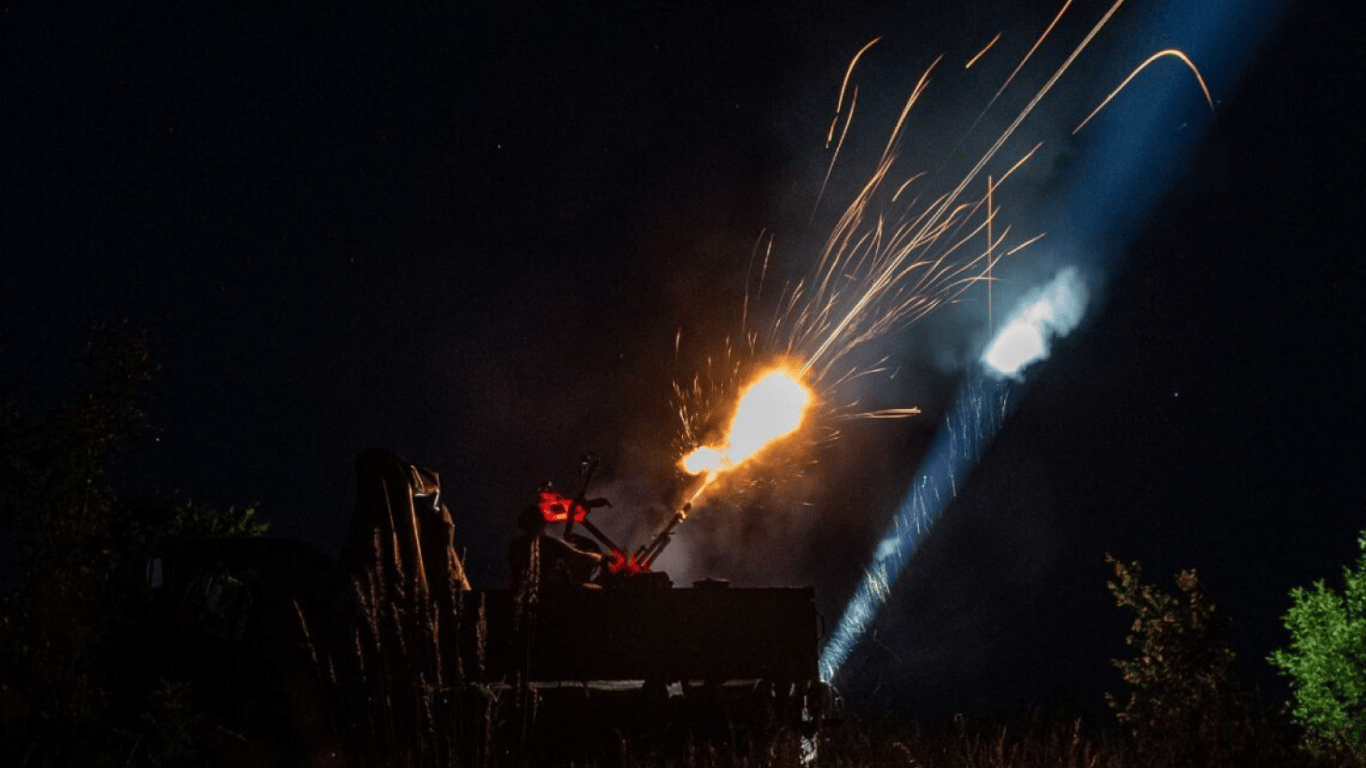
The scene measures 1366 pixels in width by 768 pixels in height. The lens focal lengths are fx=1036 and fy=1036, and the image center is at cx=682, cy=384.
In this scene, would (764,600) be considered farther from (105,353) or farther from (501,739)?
(105,353)

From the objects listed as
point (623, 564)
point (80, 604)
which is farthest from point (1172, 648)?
point (80, 604)

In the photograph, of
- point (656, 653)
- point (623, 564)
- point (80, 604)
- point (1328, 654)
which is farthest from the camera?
point (1328, 654)

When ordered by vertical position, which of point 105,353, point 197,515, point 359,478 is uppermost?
point 197,515

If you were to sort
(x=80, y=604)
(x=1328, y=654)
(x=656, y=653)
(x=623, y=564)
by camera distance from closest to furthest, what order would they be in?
1. (x=80, y=604)
2. (x=656, y=653)
3. (x=623, y=564)
4. (x=1328, y=654)

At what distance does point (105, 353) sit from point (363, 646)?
3.29 meters

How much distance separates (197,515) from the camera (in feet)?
77.5

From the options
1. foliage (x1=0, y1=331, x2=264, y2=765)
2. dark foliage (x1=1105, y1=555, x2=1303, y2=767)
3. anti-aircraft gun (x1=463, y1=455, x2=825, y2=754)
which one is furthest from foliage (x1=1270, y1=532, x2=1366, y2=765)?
foliage (x1=0, y1=331, x2=264, y2=765)

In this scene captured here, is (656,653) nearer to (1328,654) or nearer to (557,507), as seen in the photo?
(557,507)

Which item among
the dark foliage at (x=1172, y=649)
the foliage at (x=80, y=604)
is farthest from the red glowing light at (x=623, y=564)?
Result: the dark foliage at (x=1172, y=649)

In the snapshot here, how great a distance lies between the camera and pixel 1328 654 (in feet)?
86.0

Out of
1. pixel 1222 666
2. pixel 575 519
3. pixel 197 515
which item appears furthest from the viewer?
pixel 1222 666

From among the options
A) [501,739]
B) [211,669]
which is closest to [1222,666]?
[501,739]

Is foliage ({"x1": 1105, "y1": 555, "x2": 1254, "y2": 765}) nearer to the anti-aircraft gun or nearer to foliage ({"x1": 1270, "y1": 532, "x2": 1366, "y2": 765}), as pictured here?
foliage ({"x1": 1270, "y1": 532, "x2": 1366, "y2": 765})

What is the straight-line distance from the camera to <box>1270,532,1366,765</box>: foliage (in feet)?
84.8
